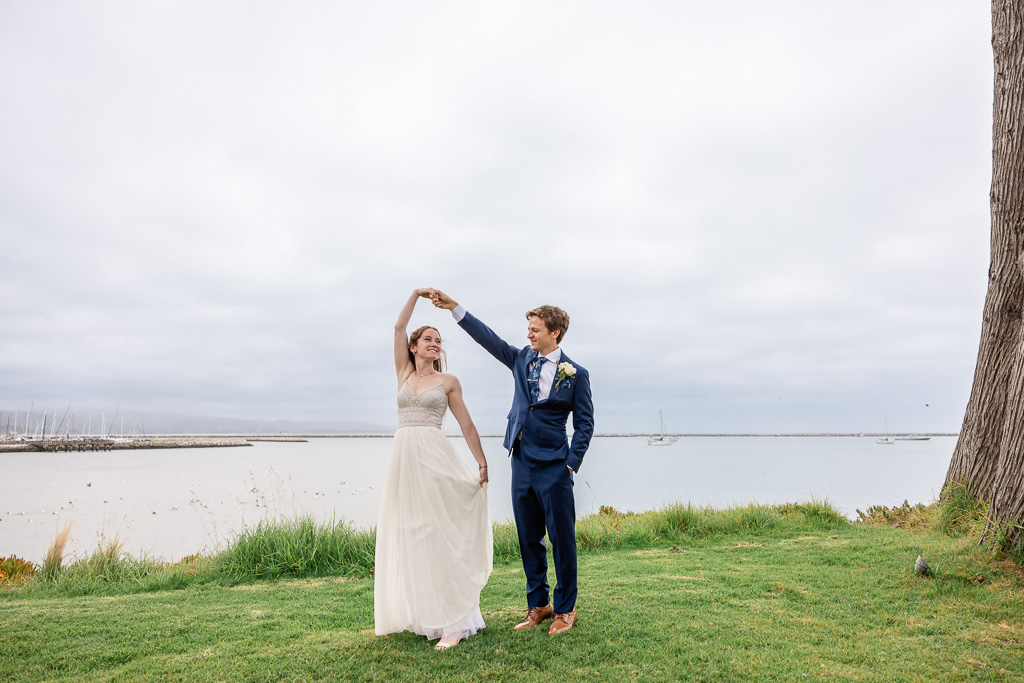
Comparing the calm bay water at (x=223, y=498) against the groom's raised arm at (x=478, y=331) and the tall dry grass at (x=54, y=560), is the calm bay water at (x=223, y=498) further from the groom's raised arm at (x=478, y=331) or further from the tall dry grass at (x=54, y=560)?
the groom's raised arm at (x=478, y=331)

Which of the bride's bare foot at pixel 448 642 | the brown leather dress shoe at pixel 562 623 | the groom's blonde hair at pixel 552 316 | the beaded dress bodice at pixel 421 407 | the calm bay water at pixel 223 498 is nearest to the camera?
the bride's bare foot at pixel 448 642

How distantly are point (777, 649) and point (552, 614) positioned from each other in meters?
1.66

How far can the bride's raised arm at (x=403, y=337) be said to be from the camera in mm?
4570

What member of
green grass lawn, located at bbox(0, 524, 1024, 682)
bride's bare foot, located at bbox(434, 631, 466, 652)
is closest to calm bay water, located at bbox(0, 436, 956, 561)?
green grass lawn, located at bbox(0, 524, 1024, 682)

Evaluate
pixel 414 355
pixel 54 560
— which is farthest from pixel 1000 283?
pixel 54 560

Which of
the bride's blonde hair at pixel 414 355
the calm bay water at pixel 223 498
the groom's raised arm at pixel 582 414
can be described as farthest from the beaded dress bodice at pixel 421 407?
the calm bay water at pixel 223 498

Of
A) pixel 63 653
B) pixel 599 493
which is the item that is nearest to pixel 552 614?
pixel 63 653

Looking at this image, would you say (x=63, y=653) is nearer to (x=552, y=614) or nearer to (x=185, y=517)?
(x=552, y=614)

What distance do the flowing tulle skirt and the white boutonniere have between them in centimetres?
99

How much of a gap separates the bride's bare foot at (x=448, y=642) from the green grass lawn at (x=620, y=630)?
0.07m

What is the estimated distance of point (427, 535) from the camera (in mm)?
4316

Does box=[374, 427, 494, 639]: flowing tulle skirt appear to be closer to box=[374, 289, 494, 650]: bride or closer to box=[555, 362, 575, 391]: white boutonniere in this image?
box=[374, 289, 494, 650]: bride

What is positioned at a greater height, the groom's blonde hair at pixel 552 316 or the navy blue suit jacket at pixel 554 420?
the groom's blonde hair at pixel 552 316

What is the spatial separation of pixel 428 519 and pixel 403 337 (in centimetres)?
142
